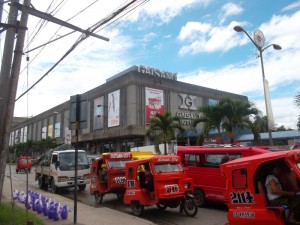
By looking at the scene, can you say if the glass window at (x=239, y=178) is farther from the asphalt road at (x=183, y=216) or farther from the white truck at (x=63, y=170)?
the white truck at (x=63, y=170)

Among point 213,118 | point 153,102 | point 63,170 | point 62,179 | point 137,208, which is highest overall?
point 153,102

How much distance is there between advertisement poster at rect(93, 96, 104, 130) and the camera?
2157 inches

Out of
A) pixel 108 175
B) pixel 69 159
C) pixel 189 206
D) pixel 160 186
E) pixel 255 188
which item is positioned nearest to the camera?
pixel 255 188

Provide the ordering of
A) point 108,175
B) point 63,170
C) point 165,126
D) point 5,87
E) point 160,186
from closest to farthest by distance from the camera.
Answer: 1. point 5,87
2. point 160,186
3. point 108,175
4. point 63,170
5. point 165,126

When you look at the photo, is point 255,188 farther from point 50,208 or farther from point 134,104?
point 134,104

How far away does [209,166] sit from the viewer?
12.8m

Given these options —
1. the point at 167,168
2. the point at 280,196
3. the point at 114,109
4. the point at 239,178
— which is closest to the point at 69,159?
the point at 167,168

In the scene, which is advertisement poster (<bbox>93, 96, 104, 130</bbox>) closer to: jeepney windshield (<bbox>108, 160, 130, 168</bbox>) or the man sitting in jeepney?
jeepney windshield (<bbox>108, 160, 130, 168</bbox>)

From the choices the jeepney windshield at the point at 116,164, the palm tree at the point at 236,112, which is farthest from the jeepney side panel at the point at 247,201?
the palm tree at the point at 236,112

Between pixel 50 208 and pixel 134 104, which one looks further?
pixel 134 104

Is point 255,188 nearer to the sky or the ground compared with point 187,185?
nearer to the sky

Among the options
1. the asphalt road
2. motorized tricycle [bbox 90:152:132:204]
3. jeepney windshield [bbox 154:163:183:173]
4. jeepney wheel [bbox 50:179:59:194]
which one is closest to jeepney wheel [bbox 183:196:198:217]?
the asphalt road

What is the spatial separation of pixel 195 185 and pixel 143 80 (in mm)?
36785

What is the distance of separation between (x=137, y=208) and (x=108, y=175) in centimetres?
336
